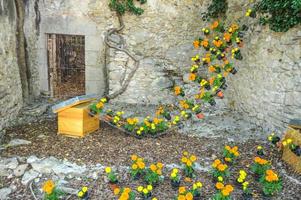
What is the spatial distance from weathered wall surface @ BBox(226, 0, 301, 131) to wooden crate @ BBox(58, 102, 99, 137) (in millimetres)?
2743

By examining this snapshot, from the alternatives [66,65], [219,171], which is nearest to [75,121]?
[219,171]

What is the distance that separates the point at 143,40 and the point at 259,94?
8.86ft

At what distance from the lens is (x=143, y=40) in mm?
6160

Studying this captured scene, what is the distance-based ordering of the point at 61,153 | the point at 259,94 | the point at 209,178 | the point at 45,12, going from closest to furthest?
the point at 209,178
the point at 61,153
the point at 259,94
the point at 45,12

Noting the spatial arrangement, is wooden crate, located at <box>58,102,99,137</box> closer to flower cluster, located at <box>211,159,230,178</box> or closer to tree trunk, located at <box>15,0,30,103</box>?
tree trunk, located at <box>15,0,30,103</box>

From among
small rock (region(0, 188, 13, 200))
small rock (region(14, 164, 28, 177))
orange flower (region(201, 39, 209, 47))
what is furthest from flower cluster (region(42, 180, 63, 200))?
orange flower (region(201, 39, 209, 47))

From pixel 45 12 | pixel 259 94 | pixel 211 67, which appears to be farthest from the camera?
pixel 45 12

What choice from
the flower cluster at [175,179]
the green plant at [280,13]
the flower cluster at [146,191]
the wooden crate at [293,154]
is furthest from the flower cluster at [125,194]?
the green plant at [280,13]

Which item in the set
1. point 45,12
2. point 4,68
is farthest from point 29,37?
point 4,68

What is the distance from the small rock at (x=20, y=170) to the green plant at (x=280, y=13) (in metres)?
3.87

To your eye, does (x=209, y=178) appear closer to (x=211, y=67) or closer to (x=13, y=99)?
(x=211, y=67)

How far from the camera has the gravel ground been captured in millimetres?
3219

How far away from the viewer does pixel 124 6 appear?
19.4 ft

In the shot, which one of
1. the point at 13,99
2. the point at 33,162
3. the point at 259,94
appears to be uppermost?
the point at 259,94
